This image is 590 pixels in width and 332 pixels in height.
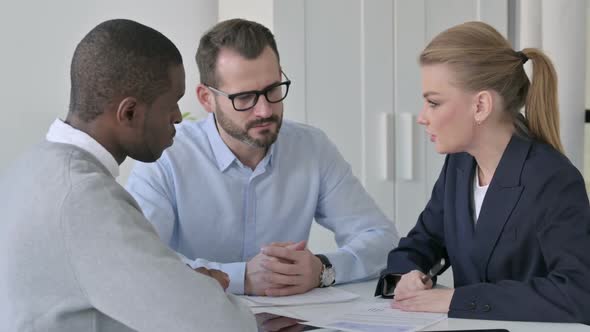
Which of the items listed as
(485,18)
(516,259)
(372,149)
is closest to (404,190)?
(372,149)

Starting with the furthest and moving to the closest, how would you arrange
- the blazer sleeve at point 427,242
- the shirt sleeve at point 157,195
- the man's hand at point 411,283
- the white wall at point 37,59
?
1. the white wall at point 37,59
2. the shirt sleeve at point 157,195
3. the blazer sleeve at point 427,242
4. the man's hand at point 411,283

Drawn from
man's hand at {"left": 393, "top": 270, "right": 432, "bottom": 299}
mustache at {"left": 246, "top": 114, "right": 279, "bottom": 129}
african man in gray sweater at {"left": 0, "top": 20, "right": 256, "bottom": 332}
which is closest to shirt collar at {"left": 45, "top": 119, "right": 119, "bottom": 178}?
african man in gray sweater at {"left": 0, "top": 20, "right": 256, "bottom": 332}

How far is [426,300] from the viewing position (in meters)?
1.80

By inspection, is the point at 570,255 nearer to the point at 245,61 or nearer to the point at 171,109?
the point at 171,109

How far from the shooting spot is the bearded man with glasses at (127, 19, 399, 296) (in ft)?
7.54

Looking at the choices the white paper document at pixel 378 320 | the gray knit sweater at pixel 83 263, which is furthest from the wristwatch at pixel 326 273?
the gray knit sweater at pixel 83 263

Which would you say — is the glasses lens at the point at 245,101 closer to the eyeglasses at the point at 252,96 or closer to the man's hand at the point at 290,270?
the eyeglasses at the point at 252,96

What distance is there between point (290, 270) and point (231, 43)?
2.28 ft

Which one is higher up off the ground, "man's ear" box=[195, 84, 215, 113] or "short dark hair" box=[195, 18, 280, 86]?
"short dark hair" box=[195, 18, 280, 86]

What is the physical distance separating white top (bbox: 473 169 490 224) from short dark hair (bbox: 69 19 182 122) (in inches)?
36.0

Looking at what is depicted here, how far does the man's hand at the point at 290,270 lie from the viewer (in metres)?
1.99

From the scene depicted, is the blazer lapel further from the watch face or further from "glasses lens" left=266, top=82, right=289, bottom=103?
"glasses lens" left=266, top=82, right=289, bottom=103

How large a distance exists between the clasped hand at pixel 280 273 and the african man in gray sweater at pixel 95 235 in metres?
0.54

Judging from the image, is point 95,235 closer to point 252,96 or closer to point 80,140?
point 80,140
